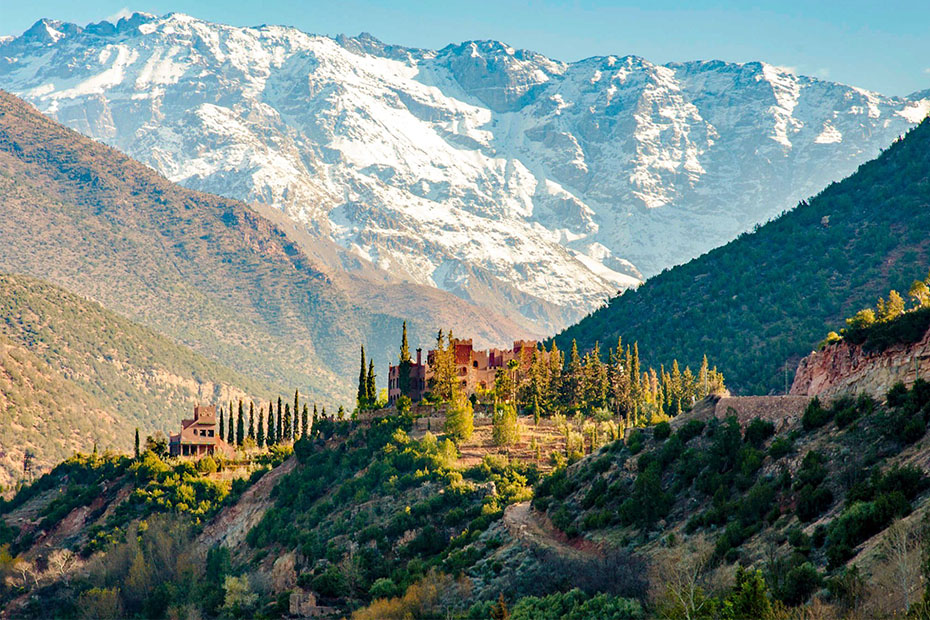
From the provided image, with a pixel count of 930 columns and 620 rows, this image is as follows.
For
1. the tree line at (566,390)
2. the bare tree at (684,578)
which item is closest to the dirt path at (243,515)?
the tree line at (566,390)

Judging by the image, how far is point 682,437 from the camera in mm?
76375

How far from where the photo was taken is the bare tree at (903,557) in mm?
44625

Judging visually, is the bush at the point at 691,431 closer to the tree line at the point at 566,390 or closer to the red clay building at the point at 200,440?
the tree line at the point at 566,390

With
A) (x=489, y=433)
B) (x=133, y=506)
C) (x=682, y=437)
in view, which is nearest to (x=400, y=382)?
(x=489, y=433)

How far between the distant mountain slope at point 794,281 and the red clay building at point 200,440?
64492mm

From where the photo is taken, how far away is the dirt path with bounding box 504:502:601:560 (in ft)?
235

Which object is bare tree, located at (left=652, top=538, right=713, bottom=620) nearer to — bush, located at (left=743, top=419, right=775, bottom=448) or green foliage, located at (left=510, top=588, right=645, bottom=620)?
green foliage, located at (left=510, top=588, right=645, bottom=620)

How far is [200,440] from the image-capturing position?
Answer: 14875 cm

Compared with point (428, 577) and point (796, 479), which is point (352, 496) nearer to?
point (428, 577)

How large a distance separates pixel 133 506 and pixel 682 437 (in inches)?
2946

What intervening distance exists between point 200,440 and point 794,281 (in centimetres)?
8666

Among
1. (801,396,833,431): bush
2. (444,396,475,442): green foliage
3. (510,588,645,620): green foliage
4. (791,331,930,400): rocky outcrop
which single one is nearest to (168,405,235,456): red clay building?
(444,396,475,442): green foliage

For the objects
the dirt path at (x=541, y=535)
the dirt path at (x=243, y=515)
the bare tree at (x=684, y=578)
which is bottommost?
the dirt path at (x=243, y=515)

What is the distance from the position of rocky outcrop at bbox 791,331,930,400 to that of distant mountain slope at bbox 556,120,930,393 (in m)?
60.1
